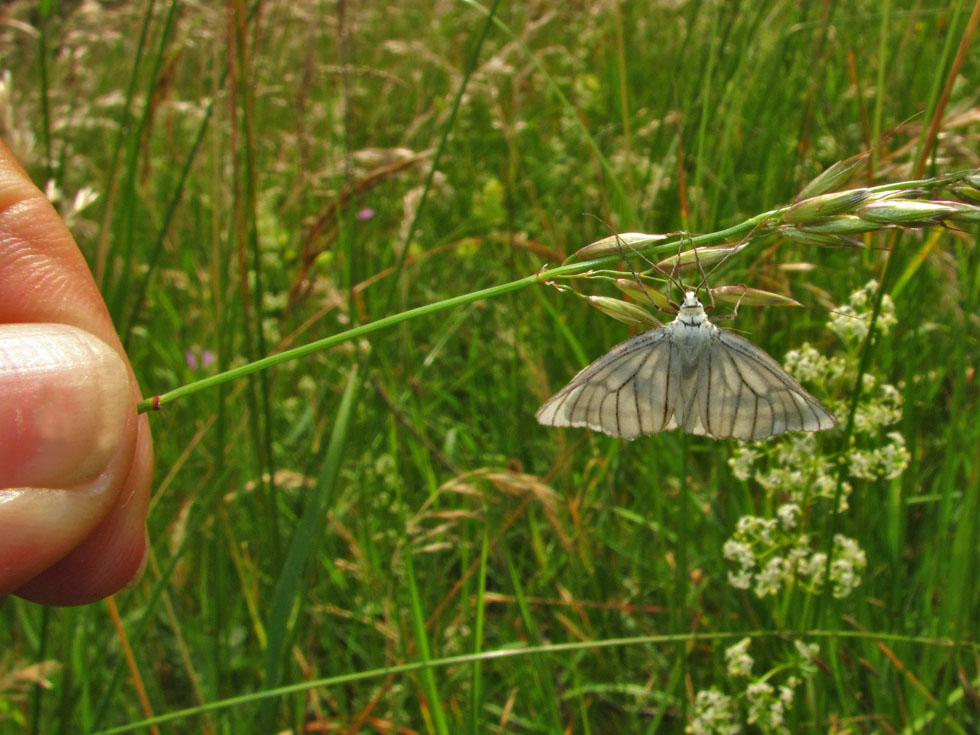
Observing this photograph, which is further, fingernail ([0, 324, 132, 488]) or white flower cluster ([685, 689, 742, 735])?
white flower cluster ([685, 689, 742, 735])

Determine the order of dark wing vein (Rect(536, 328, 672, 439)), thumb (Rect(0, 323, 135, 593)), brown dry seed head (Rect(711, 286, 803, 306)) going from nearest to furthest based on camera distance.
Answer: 1. thumb (Rect(0, 323, 135, 593))
2. brown dry seed head (Rect(711, 286, 803, 306))
3. dark wing vein (Rect(536, 328, 672, 439))

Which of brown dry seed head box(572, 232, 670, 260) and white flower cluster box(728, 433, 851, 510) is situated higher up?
brown dry seed head box(572, 232, 670, 260)

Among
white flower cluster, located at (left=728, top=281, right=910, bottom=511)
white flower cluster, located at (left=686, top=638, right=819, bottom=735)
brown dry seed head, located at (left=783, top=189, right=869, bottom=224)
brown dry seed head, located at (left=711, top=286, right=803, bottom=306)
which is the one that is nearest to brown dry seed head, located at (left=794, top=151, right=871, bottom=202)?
brown dry seed head, located at (left=783, top=189, right=869, bottom=224)

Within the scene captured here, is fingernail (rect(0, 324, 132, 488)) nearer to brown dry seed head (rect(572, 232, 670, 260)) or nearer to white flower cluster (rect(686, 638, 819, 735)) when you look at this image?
brown dry seed head (rect(572, 232, 670, 260))

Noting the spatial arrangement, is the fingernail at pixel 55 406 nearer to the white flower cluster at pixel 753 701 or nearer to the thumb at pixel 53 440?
the thumb at pixel 53 440

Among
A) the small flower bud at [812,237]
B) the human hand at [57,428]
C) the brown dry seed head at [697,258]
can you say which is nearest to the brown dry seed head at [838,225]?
Answer: the small flower bud at [812,237]

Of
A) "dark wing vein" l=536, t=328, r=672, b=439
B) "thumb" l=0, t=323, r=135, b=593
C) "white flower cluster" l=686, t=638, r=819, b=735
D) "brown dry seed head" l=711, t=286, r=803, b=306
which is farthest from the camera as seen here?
"white flower cluster" l=686, t=638, r=819, b=735

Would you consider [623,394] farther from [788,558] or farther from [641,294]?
[788,558]
